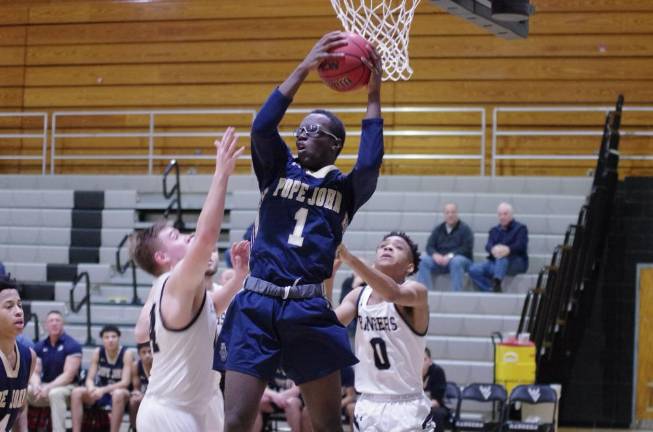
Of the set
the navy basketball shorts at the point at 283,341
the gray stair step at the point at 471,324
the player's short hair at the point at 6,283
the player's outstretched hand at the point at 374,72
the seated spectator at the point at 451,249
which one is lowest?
the gray stair step at the point at 471,324

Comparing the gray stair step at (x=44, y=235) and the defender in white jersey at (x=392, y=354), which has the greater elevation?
the gray stair step at (x=44, y=235)

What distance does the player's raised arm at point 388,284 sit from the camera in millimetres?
5145

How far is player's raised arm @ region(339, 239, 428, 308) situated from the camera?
5145 mm

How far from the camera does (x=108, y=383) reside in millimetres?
10484

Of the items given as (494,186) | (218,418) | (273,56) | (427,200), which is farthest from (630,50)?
(218,418)

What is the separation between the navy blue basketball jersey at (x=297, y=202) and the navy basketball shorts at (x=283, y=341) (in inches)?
4.6

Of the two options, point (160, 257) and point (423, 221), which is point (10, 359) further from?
point (423, 221)

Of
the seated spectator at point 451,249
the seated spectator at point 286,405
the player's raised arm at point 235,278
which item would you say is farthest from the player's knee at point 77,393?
the player's raised arm at point 235,278

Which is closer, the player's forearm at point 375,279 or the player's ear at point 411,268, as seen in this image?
the player's forearm at point 375,279

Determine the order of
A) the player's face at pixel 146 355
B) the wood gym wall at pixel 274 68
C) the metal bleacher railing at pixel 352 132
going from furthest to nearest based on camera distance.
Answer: the wood gym wall at pixel 274 68 < the metal bleacher railing at pixel 352 132 < the player's face at pixel 146 355

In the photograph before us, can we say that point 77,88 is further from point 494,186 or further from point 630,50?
point 630,50

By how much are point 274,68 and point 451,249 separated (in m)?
4.55

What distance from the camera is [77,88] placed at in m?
15.8

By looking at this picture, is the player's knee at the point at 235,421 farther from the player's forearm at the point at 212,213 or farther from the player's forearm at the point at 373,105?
the player's forearm at the point at 373,105
